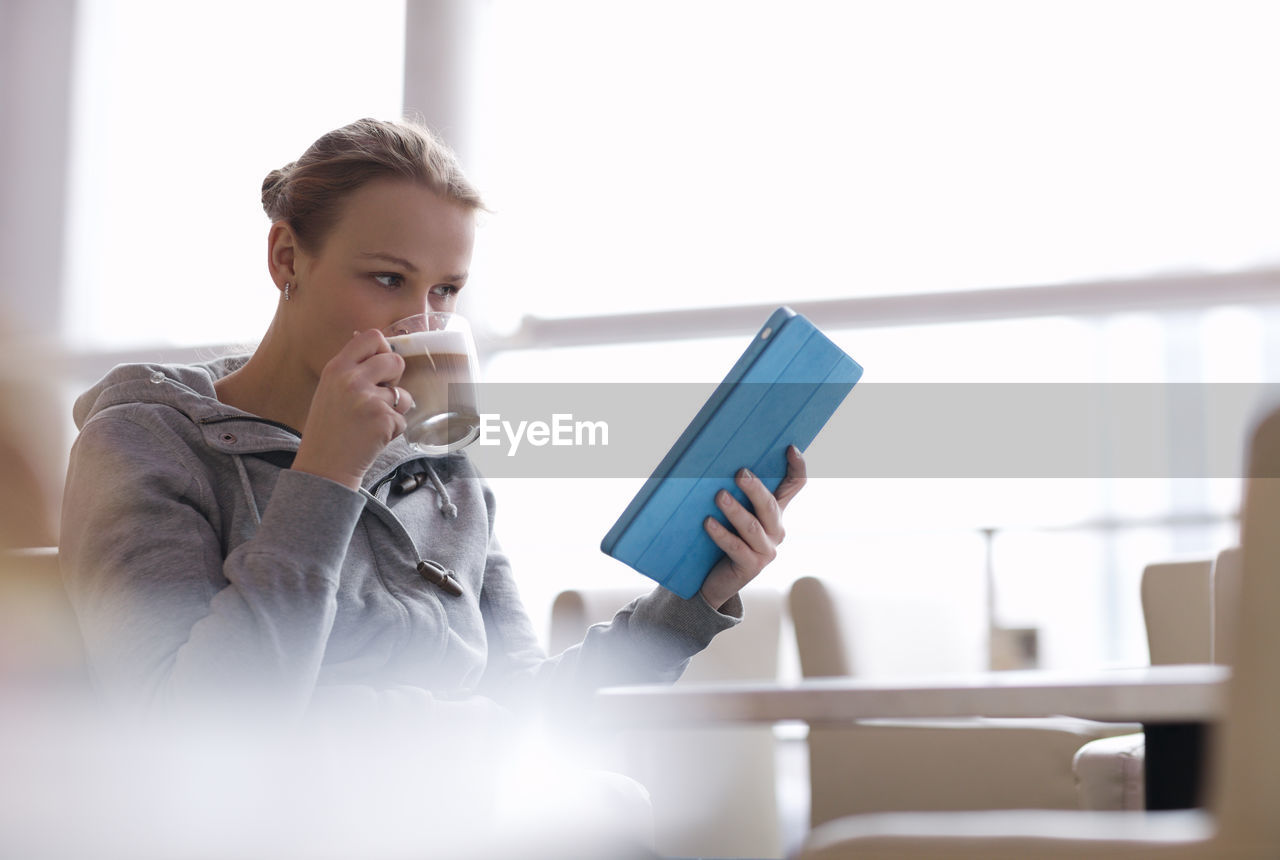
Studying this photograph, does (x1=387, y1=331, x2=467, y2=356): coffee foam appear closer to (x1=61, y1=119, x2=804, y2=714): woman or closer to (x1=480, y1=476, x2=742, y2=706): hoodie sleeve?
(x1=61, y1=119, x2=804, y2=714): woman

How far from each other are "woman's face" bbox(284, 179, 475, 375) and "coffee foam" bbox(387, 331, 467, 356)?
7 cm

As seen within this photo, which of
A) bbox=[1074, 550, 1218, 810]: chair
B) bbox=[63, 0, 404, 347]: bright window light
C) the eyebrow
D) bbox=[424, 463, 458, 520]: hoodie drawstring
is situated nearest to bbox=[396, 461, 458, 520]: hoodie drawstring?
bbox=[424, 463, 458, 520]: hoodie drawstring

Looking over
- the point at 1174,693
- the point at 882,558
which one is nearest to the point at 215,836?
the point at 1174,693

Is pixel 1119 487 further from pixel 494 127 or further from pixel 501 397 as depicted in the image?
pixel 494 127

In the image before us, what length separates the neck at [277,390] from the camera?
4.16 ft

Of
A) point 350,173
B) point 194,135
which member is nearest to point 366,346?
point 350,173

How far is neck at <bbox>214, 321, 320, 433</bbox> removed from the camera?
4.16 ft

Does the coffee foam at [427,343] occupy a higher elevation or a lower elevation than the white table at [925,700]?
higher

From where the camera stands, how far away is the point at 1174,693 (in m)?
0.66

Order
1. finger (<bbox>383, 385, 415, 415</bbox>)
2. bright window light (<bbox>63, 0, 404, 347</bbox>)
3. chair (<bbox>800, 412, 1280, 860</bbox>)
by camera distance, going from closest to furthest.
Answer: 1. chair (<bbox>800, 412, 1280, 860</bbox>)
2. finger (<bbox>383, 385, 415, 415</bbox>)
3. bright window light (<bbox>63, 0, 404, 347</bbox>)

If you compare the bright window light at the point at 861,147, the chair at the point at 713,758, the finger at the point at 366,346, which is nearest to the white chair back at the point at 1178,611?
the chair at the point at 713,758

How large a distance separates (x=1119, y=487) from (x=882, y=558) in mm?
624

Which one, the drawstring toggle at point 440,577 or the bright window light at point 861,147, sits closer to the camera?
the drawstring toggle at point 440,577

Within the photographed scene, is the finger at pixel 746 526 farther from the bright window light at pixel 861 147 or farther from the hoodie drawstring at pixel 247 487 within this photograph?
the bright window light at pixel 861 147
